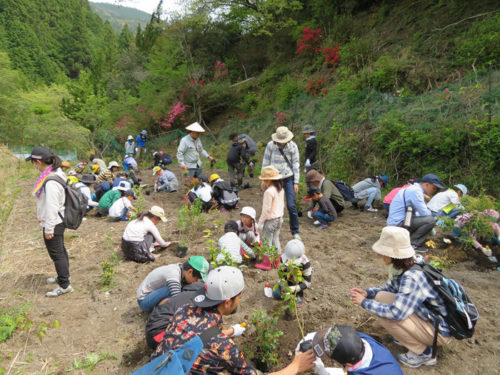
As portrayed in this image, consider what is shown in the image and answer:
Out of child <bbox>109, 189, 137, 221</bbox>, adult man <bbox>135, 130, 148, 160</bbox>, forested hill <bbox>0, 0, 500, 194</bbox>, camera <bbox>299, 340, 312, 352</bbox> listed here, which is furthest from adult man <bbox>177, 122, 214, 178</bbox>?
adult man <bbox>135, 130, 148, 160</bbox>

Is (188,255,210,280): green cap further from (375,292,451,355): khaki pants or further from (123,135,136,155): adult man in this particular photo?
(123,135,136,155): adult man

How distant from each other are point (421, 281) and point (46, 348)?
140 inches

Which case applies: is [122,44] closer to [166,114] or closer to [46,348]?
[166,114]

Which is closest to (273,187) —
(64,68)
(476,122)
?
(476,122)

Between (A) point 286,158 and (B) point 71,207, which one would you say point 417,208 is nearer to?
(A) point 286,158

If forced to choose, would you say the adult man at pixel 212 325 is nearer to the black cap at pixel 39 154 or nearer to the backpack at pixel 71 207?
the backpack at pixel 71 207

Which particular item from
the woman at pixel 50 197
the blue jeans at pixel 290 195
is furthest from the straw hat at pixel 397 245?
the woman at pixel 50 197

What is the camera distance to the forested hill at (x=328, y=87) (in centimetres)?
692

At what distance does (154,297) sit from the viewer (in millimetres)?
3074

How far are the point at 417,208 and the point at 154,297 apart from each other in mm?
3799

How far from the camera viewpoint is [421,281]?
2.27m

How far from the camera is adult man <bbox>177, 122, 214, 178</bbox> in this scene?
6344mm

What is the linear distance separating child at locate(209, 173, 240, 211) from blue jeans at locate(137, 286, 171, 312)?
3576 mm

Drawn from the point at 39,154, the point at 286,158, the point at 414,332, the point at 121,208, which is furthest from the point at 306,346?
the point at 121,208
